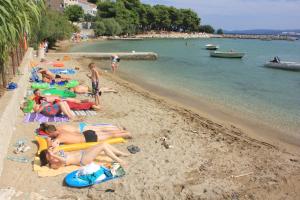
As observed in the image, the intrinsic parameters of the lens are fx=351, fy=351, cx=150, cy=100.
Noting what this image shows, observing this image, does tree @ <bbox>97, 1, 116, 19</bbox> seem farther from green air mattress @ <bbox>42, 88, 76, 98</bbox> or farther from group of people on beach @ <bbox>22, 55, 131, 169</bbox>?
group of people on beach @ <bbox>22, 55, 131, 169</bbox>

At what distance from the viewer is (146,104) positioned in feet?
42.4

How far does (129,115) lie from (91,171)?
474cm

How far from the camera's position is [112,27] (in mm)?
90125

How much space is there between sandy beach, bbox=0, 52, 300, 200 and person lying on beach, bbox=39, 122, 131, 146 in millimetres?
401

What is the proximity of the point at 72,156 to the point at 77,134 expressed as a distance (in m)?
1.09

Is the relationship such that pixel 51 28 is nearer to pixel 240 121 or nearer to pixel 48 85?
pixel 48 85

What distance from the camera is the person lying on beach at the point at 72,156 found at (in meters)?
6.59

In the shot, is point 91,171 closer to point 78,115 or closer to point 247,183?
point 247,183

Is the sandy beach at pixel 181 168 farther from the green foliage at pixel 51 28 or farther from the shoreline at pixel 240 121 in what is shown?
the green foliage at pixel 51 28

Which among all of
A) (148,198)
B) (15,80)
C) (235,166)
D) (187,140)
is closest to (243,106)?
(187,140)

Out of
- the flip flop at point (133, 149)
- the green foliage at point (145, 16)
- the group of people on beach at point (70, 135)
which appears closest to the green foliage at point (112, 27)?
the green foliage at point (145, 16)

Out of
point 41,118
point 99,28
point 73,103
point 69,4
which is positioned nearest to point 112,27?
point 99,28

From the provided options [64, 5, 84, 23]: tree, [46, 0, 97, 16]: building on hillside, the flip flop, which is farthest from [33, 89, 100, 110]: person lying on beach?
[46, 0, 97, 16]: building on hillside

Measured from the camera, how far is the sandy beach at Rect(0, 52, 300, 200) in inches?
235
